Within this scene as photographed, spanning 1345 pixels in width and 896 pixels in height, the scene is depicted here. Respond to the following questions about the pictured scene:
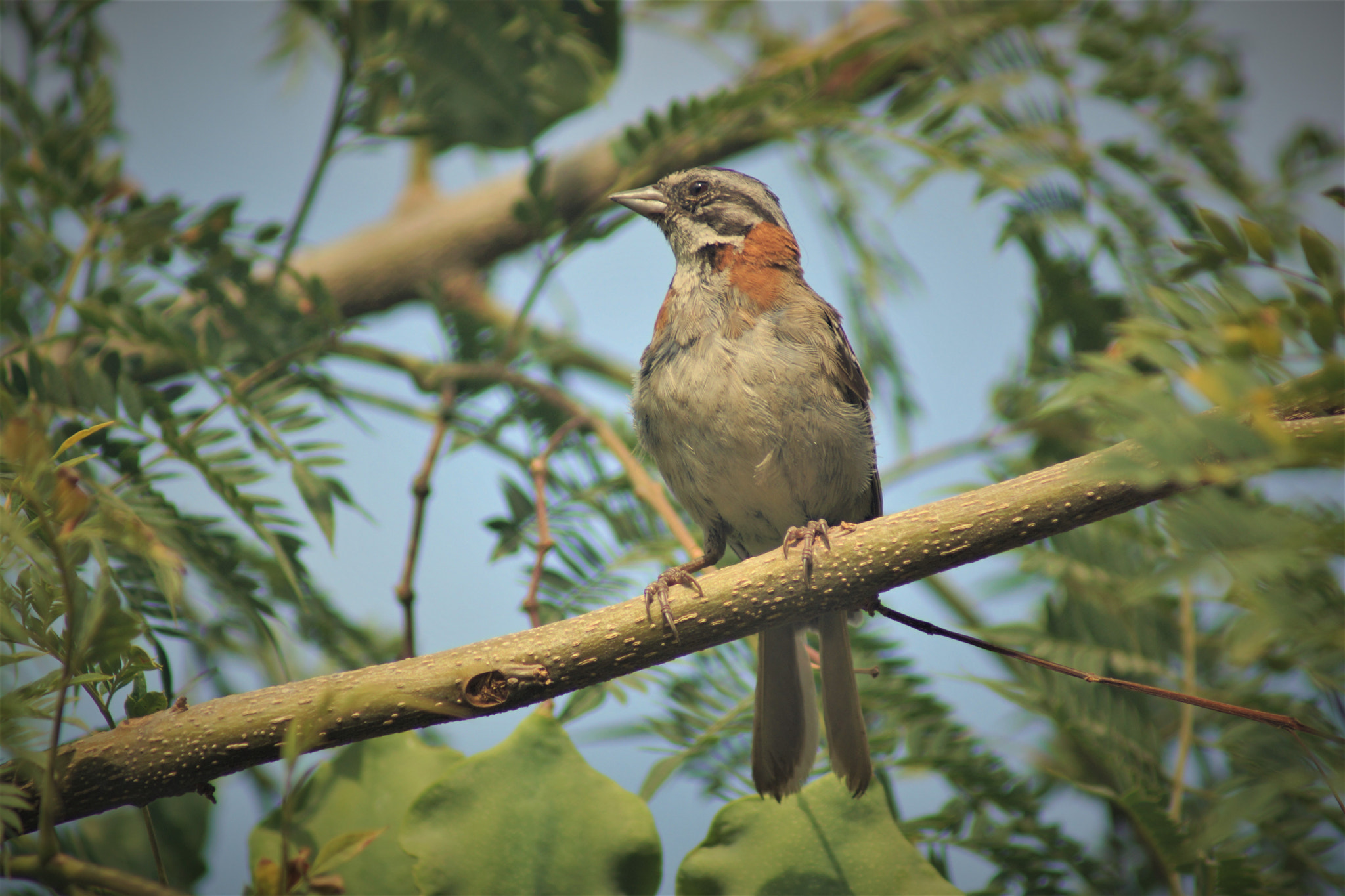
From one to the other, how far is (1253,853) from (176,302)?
3433 mm

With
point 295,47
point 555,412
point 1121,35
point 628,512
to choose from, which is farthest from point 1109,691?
point 295,47

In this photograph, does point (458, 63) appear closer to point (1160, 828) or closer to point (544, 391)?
point (544, 391)

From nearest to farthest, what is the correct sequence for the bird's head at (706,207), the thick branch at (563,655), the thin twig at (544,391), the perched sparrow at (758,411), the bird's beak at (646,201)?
the thick branch at (563,655)
the thin twig at (544,391)
the perched sparrow at (758,411)
the bird's beak at (646,201)
the bird's head at (706,207)

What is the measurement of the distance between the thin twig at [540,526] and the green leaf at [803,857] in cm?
69

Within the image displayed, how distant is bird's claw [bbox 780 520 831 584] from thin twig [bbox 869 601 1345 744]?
0.66 ft

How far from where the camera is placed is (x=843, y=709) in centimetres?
223

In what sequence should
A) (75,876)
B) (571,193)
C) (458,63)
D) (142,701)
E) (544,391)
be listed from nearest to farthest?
(75,876), (142,701), (458,63), (544,391), (571,193)

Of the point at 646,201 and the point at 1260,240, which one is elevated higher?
the point at 646,201

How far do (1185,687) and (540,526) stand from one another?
6.30ft

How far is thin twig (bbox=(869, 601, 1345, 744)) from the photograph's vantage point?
1392mm

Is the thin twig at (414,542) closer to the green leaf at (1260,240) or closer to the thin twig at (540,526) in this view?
the thin twig at (540,526)

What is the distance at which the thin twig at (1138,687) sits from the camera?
1392mm

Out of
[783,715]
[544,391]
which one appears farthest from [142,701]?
[544,391]

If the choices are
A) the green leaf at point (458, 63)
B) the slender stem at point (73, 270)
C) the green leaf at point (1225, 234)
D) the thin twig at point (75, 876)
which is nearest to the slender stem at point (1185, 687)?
the green leaf at point (1225, 234)
